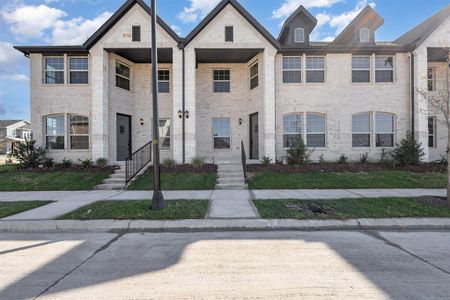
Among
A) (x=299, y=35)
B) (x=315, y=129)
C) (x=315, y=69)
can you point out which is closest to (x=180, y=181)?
(x=315, y=129)

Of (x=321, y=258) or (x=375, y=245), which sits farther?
(x=375, y=245)

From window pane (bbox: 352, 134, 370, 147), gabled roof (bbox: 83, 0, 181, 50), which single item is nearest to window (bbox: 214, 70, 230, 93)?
gabled roof (bbox: 83, 0, 181, 50)

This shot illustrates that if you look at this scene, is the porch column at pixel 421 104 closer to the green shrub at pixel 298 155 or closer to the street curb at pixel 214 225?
the green shrub at pixel 298 155

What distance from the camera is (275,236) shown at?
5.63 meters

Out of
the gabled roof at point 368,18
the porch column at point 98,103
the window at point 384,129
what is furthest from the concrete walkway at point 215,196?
the gabled roof at point 368,18

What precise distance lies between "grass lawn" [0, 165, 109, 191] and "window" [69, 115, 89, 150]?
2299mm

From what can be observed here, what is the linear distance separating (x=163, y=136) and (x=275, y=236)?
1183 cm

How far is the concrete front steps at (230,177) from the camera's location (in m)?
10.9

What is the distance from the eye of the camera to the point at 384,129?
1515 centimetres

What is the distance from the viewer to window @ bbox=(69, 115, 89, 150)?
14656mm

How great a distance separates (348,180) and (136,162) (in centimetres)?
989

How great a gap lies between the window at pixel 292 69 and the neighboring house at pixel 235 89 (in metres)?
0.06

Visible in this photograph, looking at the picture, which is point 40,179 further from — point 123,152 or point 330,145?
point 330,145

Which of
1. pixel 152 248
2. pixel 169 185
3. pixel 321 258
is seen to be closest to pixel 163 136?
pixel 169 185
